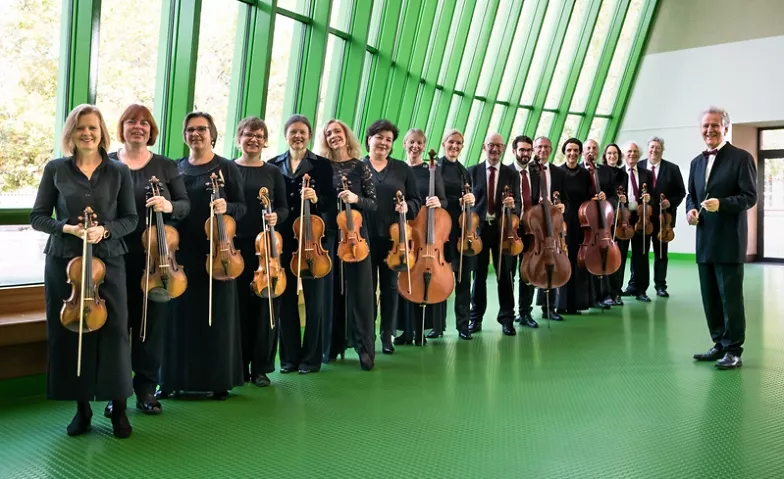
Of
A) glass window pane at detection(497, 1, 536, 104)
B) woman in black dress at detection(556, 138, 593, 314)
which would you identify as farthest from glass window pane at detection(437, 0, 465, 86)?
woman in black dress at detection(556, 138, 593, 314)

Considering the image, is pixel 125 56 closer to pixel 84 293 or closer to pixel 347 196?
pixel 347 196

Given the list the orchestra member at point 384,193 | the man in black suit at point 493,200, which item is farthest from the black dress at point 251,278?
the man in black suit at point 493,200

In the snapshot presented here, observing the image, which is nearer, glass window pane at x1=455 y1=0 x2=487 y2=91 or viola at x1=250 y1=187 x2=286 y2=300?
viola at x1=250 y1=187 x2=286 y2=300

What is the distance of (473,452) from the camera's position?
9.82 feet

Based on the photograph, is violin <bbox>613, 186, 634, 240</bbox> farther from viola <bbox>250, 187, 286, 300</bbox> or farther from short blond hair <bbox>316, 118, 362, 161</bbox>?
viola <bbox>250, 187, 286, 300</bbox>

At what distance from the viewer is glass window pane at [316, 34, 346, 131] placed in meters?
7.45

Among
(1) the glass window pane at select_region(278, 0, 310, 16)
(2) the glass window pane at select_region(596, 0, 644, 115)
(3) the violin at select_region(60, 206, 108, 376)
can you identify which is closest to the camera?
(3) the violin at select_region(60, 206, 108, 376)

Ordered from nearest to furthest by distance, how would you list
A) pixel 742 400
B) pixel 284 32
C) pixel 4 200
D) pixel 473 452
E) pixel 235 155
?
pixel 473 452
pixel 742 400
pixel 4 200
pixel 235 155
pixel 284 32

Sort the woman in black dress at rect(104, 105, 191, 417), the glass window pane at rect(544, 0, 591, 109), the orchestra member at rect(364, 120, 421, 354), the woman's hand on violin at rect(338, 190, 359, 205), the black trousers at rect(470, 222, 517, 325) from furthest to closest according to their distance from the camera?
the glass window pane at rect(544, 0, 591, 109), the black trousers at rect(470, 222, 517, 325), the orchestra member at rect(364, 120, 421, 354), the woman's hand on violin at rect(338, 190, 359, 205), the woman in black dress at rect(104, 105, 191, 417)

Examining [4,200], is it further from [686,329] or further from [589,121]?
[589,121]

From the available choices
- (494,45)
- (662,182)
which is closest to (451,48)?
(494,45)

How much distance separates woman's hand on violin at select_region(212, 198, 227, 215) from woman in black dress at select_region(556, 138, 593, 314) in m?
3.76

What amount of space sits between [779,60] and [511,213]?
885 centimetres

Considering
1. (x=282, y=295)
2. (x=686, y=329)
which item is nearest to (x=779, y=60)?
(x=686, y=329)
